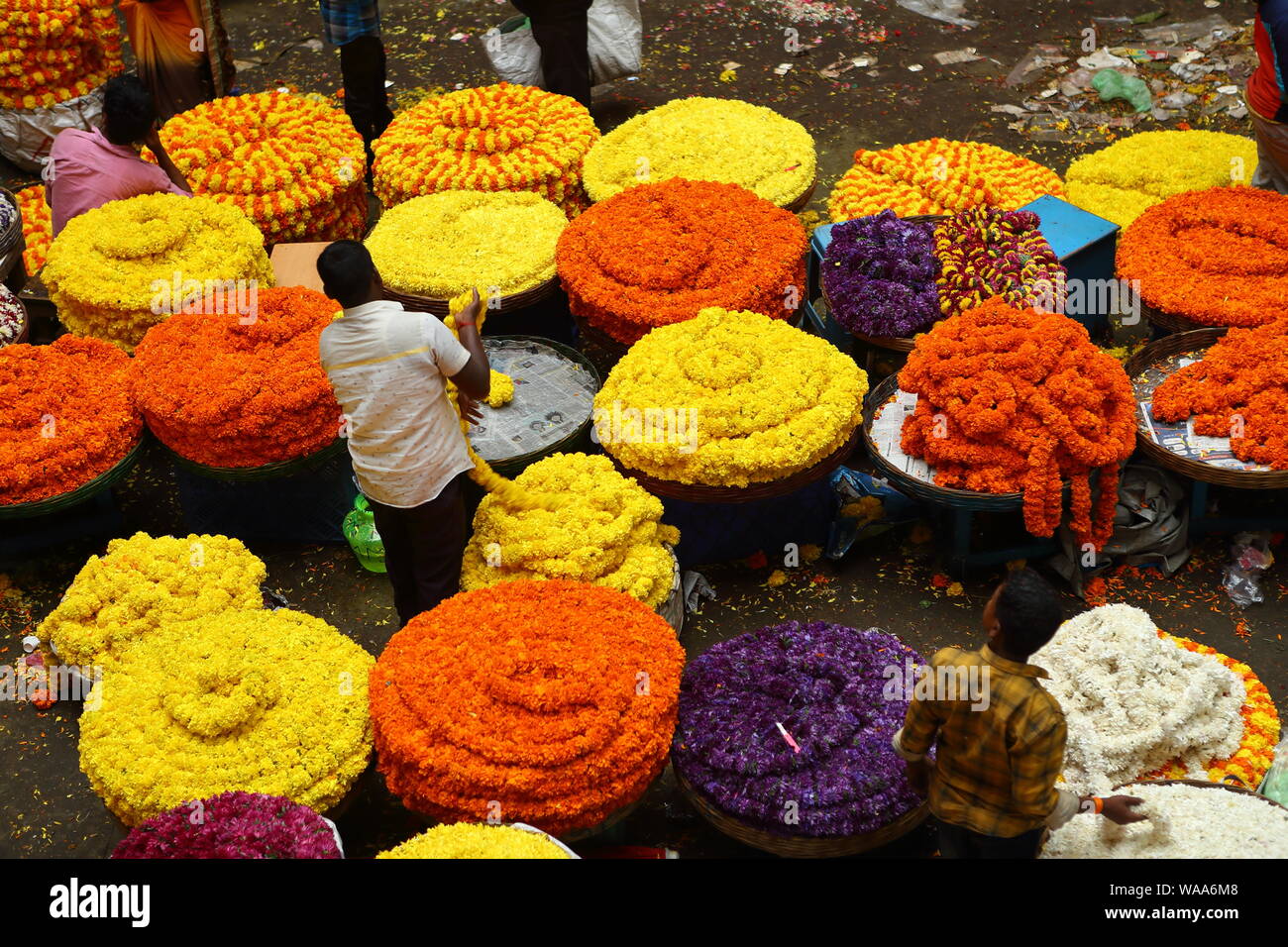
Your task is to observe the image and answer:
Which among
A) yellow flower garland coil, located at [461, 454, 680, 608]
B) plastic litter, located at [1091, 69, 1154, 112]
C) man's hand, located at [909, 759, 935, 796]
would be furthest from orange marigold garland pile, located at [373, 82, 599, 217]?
man's hand, located at [909, 759, 935, 796]

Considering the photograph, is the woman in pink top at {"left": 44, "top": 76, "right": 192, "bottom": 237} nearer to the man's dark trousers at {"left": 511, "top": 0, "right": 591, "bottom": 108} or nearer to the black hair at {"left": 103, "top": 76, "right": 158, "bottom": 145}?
the black hair at {"left": 103, "top": 76, "right": 158, "bottom": 145}

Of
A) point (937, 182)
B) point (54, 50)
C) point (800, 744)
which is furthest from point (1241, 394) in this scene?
point (54, 50)

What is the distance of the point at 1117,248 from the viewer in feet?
20.1

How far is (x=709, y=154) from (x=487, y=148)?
120 cm

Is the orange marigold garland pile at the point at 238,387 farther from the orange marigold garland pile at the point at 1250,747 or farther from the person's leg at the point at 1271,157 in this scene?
the person's leg at the point at 1271,157

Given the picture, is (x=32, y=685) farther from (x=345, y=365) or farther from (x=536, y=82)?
(x=536, y=82)

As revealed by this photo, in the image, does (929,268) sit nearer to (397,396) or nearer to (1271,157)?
(1271,157)

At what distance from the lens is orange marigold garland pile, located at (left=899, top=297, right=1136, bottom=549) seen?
15.9 feet

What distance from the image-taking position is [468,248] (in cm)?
623

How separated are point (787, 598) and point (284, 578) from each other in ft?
7.13

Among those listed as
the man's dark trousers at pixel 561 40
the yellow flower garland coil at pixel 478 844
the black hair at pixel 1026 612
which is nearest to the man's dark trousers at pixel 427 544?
the yellow flower garland coil at pixel 478 844

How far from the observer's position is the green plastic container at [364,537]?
216 inches

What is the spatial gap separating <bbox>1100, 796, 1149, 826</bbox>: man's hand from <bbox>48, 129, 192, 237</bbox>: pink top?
5.22 m
